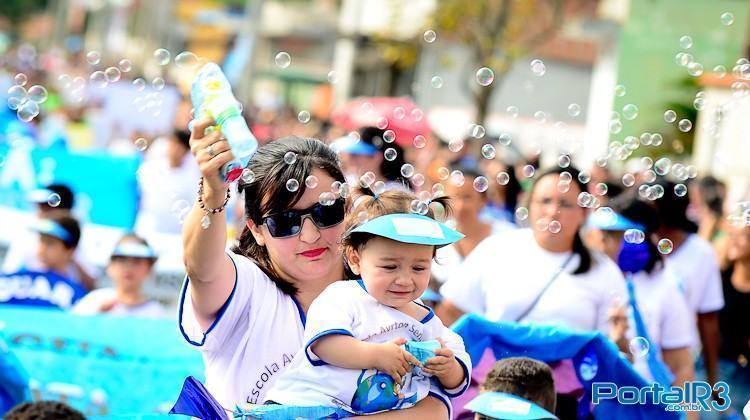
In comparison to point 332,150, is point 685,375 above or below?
below

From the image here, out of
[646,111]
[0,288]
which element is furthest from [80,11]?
[0,288]

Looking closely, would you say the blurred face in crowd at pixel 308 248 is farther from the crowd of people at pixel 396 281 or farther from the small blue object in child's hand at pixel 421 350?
the small blue object in child's hand at pixel 421 350

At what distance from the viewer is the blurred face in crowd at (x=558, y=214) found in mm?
5180

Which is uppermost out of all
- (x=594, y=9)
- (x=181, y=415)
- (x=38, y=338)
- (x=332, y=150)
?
(x=594, y=9)

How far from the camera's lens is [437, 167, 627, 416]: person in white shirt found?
16.4ft

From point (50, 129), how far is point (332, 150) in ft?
44.0

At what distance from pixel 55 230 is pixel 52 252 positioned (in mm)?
136

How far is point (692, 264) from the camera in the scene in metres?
6.59

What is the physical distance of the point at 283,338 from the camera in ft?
10.9

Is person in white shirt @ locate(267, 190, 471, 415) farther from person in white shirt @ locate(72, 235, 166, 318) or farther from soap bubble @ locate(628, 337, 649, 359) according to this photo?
person in white shirt @ locate(72, 235, 166, 318)

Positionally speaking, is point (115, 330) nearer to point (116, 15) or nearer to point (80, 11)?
point (116, 15)

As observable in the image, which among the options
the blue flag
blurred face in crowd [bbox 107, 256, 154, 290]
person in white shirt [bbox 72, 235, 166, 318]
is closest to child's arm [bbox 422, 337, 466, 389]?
the blue flag

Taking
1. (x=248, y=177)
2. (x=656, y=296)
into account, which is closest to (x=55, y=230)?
(x=656, y=296)

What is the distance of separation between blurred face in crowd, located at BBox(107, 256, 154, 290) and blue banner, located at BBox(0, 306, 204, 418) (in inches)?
41.3
